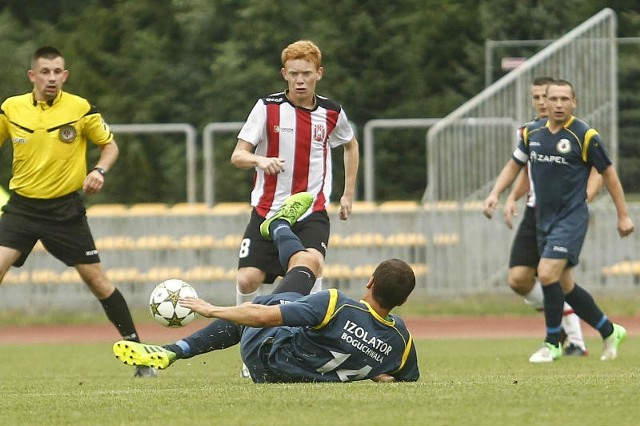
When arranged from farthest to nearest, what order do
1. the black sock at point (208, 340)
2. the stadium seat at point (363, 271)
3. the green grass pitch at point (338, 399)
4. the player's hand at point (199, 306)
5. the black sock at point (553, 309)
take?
1. the stadium seat at point (363, 271)
2. the black sock at point (553, 309)
3. the black sock at point (208, 340)
4. the player's hand at point (199, 306)
5. the green grass pitch at point (338, 399)

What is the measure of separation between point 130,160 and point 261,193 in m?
15.2

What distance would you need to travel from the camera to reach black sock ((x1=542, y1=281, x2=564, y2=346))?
1169 cm

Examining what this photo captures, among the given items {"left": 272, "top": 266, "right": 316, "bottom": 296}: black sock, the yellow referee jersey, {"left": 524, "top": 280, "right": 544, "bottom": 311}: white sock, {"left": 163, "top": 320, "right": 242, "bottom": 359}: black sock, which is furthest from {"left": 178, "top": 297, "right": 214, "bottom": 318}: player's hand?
{"left": 524, "top": 280, "right": 544, "bottom": 311}: white sock

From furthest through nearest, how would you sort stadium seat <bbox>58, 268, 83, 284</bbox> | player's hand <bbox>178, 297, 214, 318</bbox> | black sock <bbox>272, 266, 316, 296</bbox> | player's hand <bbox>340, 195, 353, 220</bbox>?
stadium seat <bbox>58, 268, 83, 284</bbox>
player's hand <bbox>340, 195, 353, 220</bbox>
black sock <bbox>272, 266, 316, 296</bbox>
player's hand <bbox>178, 297, 214, 318</bbox>

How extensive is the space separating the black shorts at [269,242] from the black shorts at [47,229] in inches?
56.2

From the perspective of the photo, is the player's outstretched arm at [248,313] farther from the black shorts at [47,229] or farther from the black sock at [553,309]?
the black sock at [553,309]

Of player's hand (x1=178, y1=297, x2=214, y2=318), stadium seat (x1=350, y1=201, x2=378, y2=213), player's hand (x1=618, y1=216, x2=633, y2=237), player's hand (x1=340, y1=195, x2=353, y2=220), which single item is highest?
player's hand (x1=340, y1=195, x2=353, y2=220)

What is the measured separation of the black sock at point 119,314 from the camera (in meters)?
10.7

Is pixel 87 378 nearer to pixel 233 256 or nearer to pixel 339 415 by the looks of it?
pixel 339 415

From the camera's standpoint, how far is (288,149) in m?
9.82

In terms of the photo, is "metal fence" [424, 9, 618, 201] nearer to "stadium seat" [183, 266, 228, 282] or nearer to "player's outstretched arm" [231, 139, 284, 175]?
"stadium seat" [183, 266, 228, 282]

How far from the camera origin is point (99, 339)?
1691cm

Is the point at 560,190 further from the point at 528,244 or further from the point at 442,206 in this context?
the point at 442,206

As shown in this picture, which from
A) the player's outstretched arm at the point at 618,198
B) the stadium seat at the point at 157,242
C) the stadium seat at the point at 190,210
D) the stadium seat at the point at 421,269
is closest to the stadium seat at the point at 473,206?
the stadium seat at the point at 421,269
